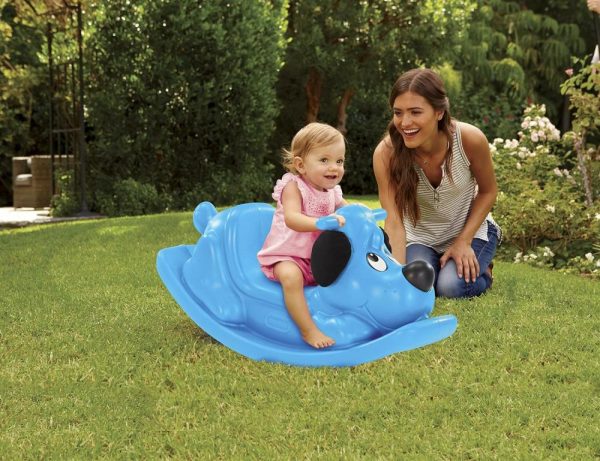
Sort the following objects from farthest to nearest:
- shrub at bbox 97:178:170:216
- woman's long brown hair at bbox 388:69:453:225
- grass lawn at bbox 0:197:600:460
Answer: shrub at bbox 97:178:170:216 → woman's long brown hair at bbox 388:69:453:225 → grass lawn at bbox 0:197:600:460

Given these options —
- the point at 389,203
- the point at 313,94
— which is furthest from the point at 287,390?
the point at 313,94

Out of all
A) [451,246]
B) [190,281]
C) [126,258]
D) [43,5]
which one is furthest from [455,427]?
[43,5]

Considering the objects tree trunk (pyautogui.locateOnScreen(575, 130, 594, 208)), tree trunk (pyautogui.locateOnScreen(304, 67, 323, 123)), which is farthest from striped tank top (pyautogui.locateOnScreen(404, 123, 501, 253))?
tree trunk (pyautogui.locateOnScreen(304, 67, 323, 123))

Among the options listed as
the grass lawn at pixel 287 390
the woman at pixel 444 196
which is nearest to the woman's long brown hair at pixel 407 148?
the woman at pixel 444 196

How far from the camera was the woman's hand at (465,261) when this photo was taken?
15.3ft

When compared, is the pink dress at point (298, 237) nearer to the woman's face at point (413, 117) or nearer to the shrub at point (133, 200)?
the woman's face at point (413, 117)

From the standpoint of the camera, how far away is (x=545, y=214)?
20.9 ft

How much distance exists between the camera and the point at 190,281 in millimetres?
3896

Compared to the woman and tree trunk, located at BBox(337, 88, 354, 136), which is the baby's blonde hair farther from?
tree trunk, located at BBox(337, 88, 354, 136)

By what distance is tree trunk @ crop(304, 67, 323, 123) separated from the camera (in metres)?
14.7

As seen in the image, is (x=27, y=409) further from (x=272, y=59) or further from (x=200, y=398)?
(x=272, y=59)

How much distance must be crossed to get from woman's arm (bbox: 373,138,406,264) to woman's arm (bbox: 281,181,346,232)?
1172 millimetres

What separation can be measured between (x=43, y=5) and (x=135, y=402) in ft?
34.1

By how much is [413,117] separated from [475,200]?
0.88m
